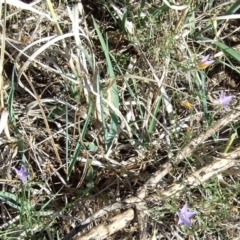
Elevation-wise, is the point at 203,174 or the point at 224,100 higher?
the point at 224,100

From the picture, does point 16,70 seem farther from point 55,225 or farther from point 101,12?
point 55,225

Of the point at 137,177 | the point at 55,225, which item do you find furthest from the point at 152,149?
the point at 55,225

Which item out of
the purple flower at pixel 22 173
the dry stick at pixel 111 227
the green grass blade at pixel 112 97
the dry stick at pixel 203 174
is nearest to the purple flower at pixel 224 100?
the dry stick at pixel 203 174

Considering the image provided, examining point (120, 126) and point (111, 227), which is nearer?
point (111, 227)

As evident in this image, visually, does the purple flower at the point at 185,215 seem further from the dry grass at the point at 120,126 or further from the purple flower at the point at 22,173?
the purple flower at the point at 22,173

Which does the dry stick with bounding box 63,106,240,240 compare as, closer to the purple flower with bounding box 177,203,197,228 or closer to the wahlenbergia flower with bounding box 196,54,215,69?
Answer: the purple flower with bounding box 177,203,197,228

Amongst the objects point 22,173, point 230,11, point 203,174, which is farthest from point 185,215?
point 230,11

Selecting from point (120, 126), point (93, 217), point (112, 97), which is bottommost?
point (93, 217)

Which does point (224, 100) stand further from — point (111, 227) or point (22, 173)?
point (22, 173)

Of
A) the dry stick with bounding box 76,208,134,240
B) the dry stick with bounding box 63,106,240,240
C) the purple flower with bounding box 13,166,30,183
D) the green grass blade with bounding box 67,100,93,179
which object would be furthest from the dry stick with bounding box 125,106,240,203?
the purple flower with bounding box 13,166,30,183
